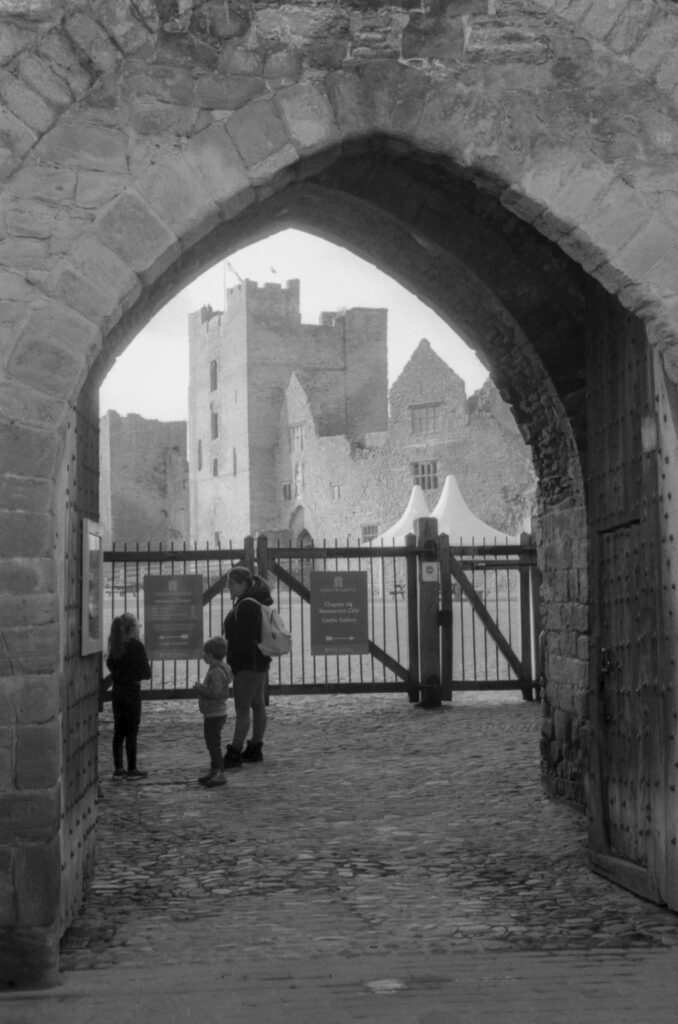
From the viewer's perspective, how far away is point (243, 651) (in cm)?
830

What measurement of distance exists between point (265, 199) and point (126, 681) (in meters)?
4.13

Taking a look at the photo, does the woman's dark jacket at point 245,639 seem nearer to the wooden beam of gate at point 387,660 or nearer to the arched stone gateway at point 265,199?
the arched stone gateway at point 265,199

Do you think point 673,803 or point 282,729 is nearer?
point 673,803

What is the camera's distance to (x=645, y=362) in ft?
16.7

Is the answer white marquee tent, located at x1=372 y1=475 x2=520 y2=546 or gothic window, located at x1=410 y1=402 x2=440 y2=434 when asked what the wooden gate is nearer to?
white marquee tent, located at x1=372 y1=475 x2=520 y2=546

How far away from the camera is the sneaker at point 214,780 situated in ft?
25.8

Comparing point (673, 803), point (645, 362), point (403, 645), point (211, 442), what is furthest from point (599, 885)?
point (211, 442)

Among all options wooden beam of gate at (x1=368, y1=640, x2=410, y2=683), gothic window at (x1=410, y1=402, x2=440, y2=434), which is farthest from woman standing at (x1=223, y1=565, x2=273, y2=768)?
gothic window at (x1=410, y1=402, x2=440, y2=434)

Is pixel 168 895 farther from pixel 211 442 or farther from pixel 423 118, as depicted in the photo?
pixel 211 442

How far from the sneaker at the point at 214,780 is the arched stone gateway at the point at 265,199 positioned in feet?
7.74

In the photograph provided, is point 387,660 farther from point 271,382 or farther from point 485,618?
point 271,382

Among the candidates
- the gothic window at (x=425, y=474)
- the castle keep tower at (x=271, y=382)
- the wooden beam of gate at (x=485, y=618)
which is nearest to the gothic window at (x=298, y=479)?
the castle keep tower at (x=271, y=382)

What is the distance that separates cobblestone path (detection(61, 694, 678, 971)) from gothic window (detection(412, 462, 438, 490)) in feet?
87.1

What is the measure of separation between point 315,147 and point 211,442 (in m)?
50.5
